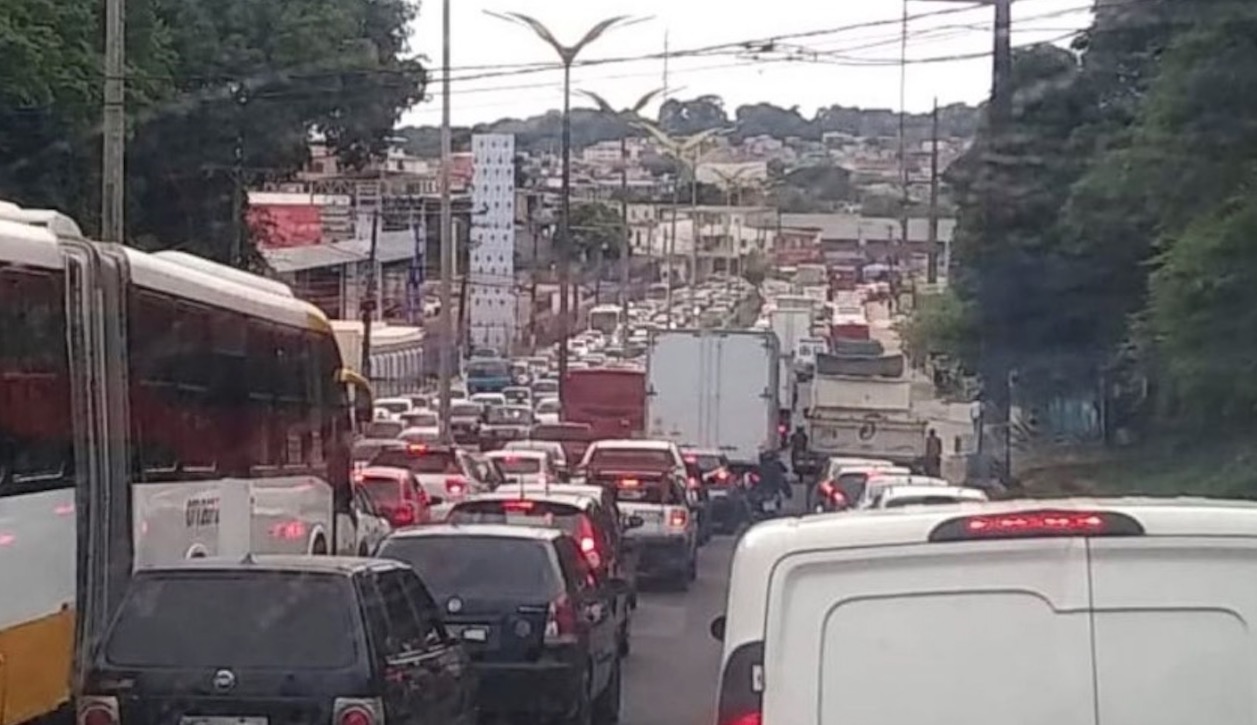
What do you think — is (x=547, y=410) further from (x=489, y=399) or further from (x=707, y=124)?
(x=707, y=124)

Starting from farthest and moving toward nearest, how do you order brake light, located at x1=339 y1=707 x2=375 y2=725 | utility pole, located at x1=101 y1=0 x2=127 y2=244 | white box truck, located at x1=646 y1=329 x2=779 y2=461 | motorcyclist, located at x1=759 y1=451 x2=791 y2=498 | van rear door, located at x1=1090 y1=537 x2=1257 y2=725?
motorcyclist, located at x1=759 y1=451 x2=791 y2=498 → white box truck, located at x1=646 y1=329 x2=779 y2=461 → utility pole, located at x1=101 y1=0 x2=127 y2=244 → brake light, located at x1=339 y1=707 x2=375 y2=725 → van rear door, located at x1=1090 y1=537 x2=1257 y2=725

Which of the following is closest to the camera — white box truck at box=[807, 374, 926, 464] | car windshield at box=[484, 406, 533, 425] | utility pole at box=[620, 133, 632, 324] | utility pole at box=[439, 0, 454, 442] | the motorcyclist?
utility pole at box=[439, 0, 454, 442]

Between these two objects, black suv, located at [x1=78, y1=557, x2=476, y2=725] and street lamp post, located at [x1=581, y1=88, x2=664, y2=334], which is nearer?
black suv, located at [x1=78, y1=557, x2=476, y2=725]

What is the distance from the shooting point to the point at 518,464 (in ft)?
124

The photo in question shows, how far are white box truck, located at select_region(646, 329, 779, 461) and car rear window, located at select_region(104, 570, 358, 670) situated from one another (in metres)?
35.6

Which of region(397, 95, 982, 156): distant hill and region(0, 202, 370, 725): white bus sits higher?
region(397, 95, 982, 156): distant hill

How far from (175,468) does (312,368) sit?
480cm

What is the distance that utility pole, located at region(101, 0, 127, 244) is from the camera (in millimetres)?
29172

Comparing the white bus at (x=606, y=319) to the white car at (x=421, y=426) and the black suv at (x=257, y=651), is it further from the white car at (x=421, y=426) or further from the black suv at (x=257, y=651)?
the black suv at (x=257, y=651)

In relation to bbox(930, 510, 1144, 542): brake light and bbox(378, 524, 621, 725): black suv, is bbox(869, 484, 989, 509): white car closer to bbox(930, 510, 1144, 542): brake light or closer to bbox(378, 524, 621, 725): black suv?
bbox(378, 524, 621, 725): black suv

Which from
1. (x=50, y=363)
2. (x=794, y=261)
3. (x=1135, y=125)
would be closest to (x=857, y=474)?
(x=1135, y=125)

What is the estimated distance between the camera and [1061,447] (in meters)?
37.5

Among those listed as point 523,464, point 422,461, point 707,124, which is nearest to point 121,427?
point 422,461

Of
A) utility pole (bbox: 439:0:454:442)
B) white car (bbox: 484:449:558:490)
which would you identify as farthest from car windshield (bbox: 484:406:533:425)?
white car (bbox: 484:449:558:490)
